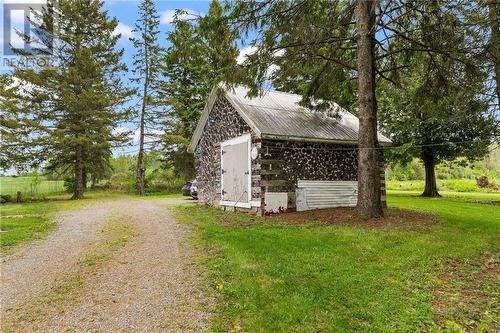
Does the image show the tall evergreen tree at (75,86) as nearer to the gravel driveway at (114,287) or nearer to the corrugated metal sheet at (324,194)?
the corrugated metal sheet at (324,194)

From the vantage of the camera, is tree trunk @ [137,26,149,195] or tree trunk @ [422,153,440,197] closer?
tree trunk @ [422,153,440,197]

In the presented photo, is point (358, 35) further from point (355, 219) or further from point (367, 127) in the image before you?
point (355, 219)

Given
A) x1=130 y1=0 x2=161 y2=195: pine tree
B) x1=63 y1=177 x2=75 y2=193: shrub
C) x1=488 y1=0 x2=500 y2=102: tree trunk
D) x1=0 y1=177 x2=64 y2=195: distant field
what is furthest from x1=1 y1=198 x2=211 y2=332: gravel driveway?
x1=63 y1=177 x2=75 y2=193: shrub

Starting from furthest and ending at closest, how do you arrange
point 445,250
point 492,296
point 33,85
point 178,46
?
point 33,85 → point 178,46 → point 445,250 → point 492,296

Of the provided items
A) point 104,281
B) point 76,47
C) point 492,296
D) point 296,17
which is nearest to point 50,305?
point 104,281

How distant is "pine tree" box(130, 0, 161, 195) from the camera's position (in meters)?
24.8

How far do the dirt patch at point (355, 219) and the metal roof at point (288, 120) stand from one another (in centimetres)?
239

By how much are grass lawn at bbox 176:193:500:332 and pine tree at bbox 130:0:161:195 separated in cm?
1894

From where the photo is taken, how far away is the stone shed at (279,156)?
1057 centimetres

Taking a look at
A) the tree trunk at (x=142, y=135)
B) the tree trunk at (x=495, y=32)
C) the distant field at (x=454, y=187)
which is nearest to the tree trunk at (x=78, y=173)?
the tree trunk at (x=142, y=135)

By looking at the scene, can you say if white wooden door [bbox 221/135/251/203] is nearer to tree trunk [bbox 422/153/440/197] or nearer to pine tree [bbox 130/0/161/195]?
pine tree [bbox 130/0/161/195]

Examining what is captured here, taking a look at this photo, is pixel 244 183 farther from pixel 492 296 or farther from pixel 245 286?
pixel 492 296

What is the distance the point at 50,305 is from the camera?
3828 millimetres

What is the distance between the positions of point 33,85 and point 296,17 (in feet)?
56.3
